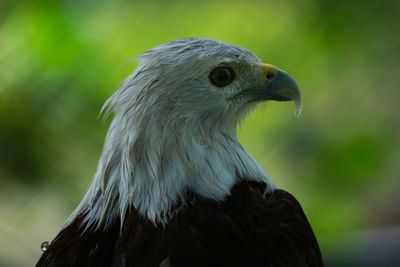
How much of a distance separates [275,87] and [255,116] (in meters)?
1.32

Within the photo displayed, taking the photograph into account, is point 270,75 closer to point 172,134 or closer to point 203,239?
point 172,134

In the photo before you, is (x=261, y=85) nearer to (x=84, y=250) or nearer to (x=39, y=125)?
(x=84, y=250)

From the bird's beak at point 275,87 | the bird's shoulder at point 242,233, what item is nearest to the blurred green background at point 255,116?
the bird's beak at point 275,87

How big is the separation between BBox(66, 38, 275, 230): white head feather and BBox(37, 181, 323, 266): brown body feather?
0.12 feet

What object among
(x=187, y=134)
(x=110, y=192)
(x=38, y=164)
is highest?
(x=187, y=134)

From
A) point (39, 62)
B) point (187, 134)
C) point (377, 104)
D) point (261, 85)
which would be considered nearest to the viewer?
point (187, 134)

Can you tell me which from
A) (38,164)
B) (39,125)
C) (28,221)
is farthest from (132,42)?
(28,221)

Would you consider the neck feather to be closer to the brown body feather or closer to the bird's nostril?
the brown body feather

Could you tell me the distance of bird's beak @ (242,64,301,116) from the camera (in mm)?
1404

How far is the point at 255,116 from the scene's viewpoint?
2729 millimetres

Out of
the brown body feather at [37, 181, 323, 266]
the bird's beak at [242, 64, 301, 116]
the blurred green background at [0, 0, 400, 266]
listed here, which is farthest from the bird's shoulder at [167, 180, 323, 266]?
the blurred green background at [0, 0, 400, 266]

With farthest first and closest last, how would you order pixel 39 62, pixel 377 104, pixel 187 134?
pixel 377 104 < pixel 39 62 < pixel 187 134

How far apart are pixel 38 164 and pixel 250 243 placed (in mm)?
1918

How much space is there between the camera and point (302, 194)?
3061 millimetres
